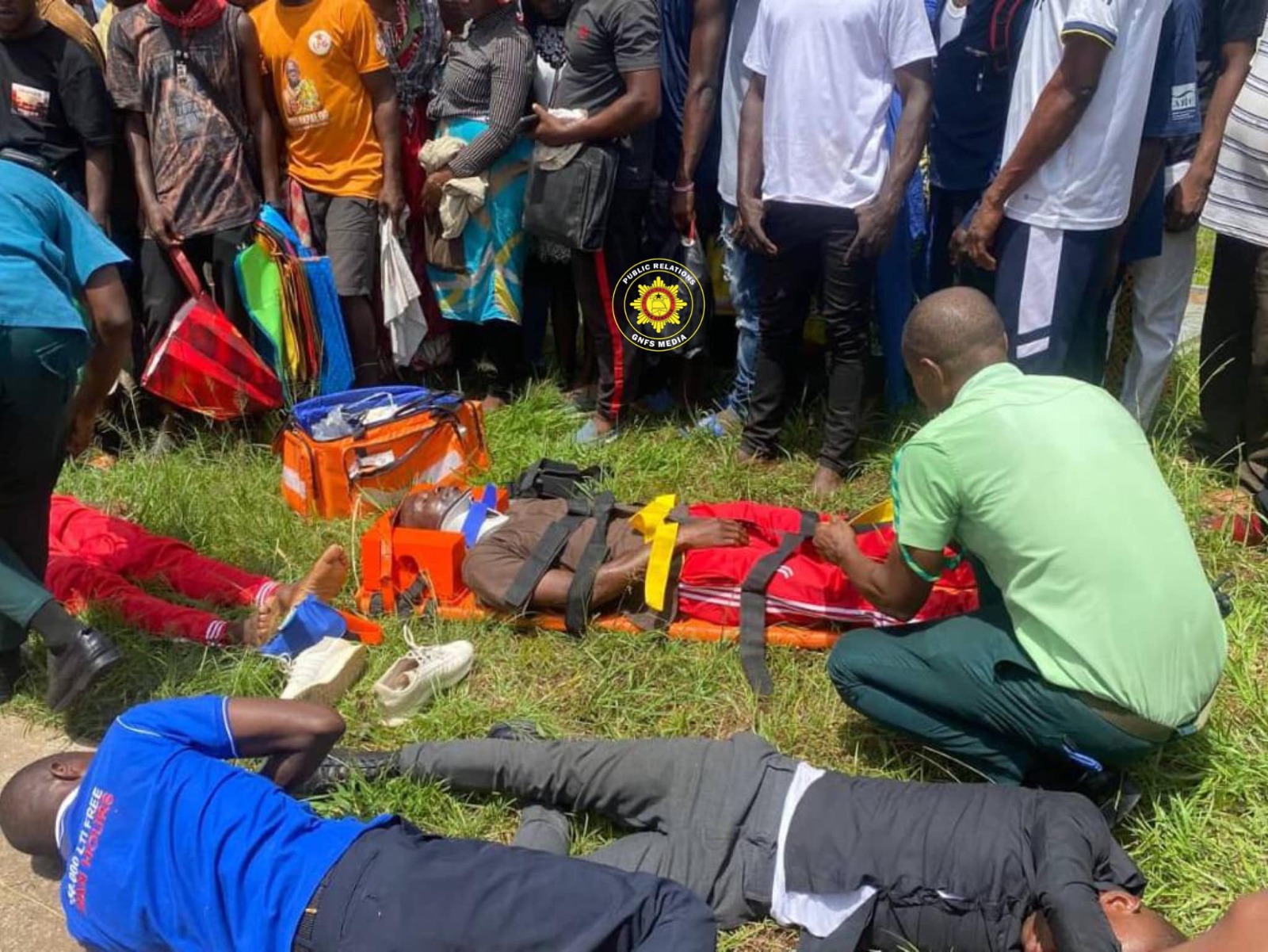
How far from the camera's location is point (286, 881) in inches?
92.0

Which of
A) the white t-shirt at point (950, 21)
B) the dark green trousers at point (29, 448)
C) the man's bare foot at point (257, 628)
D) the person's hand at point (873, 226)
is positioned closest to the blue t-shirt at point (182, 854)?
the dark green trousers at point (29, 448)

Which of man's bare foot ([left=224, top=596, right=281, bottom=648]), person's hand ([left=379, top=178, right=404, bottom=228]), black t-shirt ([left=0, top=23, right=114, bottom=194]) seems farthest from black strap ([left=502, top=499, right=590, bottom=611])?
black t-shirt ([left=0, top=23, right=114, bottom=194])

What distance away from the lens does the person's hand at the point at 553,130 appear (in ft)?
15.4

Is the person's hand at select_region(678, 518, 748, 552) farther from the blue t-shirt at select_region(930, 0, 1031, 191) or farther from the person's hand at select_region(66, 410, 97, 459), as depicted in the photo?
the person's hand at select_region(66, 410, 97, 459)

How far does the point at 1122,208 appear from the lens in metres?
3.76

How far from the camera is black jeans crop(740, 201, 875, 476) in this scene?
4.32 metres

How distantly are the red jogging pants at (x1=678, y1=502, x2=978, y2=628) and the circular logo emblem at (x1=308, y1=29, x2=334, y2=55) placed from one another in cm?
276

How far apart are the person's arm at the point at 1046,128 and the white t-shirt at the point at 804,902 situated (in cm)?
199

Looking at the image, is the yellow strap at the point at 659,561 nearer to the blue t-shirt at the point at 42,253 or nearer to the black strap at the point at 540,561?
the black strap at the point at 540,561

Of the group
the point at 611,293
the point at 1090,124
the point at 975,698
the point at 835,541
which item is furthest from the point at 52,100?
the point at 975,698

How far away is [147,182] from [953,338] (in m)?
3.70

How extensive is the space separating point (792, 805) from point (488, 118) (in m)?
3.27

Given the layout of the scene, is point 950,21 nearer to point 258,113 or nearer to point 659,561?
point 659,561

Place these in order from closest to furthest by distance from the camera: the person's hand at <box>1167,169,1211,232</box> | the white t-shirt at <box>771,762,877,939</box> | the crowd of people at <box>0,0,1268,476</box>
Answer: the white t-shirt at <box>771,762,877,939</box> < the crowd of people at <box>0,0,1268,476</box> < the person's hand at <box>1167,169,1211,232</box>
